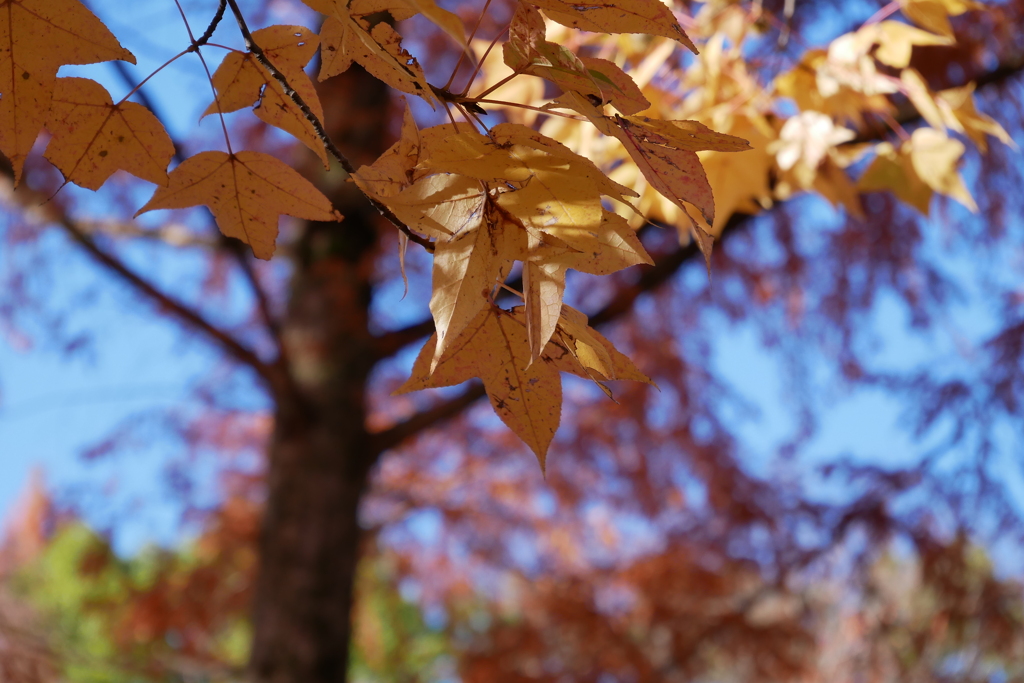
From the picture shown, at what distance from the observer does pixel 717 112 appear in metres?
0.81

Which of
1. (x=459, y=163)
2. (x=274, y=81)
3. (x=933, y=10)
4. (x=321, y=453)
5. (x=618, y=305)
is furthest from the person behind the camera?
(x=321, y=453)

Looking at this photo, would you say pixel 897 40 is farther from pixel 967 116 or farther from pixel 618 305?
pixel 618 305

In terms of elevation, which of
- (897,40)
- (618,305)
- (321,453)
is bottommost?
(897,40)

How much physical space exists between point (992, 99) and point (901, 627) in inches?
71.6

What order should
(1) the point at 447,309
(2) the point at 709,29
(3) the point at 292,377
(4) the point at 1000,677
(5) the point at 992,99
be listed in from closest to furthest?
1. (1) the point at 447,309
2. (2) the point at 709,29
3. (3) the point at 292,377
4. (5) the point at 992,99
5. (4) the point at 1000,677

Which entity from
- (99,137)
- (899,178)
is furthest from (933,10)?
(99,137)

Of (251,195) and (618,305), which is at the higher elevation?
(618,305)

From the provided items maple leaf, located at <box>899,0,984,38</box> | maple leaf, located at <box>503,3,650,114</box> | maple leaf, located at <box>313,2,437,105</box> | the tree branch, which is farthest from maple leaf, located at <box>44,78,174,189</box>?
the tree branch

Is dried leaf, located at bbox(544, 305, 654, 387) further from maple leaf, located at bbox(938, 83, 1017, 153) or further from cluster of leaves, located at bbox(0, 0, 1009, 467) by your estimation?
maple leaf, located at bbox(938, 83, 1017, 153)

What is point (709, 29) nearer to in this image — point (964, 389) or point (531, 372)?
point (531, 372)

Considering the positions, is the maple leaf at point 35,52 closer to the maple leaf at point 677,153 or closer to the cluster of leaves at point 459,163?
the cluster of leaves at point 459,163

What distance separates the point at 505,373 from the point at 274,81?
22cm

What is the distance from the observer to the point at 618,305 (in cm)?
190

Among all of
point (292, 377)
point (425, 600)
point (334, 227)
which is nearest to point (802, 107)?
point (292, 377)
